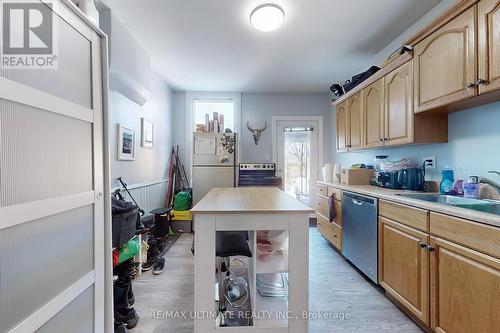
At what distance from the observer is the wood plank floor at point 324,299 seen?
5.63 feet

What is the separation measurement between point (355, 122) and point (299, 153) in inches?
68.8

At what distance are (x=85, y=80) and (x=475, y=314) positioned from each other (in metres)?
2.24

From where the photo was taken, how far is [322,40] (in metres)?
2.68

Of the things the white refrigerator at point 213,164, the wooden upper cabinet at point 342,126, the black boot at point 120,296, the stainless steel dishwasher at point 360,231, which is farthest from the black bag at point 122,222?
the wooden upper cabinet at point 342,126

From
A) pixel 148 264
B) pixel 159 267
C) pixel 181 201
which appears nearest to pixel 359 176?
pixel 159 267

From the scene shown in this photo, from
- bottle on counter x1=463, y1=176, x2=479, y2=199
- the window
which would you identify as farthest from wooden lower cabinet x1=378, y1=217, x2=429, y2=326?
the window

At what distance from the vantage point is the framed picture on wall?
2.66 m

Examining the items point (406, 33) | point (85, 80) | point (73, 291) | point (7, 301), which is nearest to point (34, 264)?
point (7, 301)

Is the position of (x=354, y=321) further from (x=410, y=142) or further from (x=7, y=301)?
(x=7, y=301)

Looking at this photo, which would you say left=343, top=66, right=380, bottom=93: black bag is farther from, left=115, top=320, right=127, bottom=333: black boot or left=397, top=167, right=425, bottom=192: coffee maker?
left=115, top=320, right=127, bottom=333: black boot

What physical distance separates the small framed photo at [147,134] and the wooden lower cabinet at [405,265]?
9.69ft

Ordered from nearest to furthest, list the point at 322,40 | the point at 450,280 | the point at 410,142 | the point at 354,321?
the point at 450,280 → the point at 354,321 → the point at 410,142 → the point at 322,40

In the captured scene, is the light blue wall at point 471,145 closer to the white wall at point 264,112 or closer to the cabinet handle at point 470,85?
the cabinet handle at point 470,85

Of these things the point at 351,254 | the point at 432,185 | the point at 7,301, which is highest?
the point at 432,185
